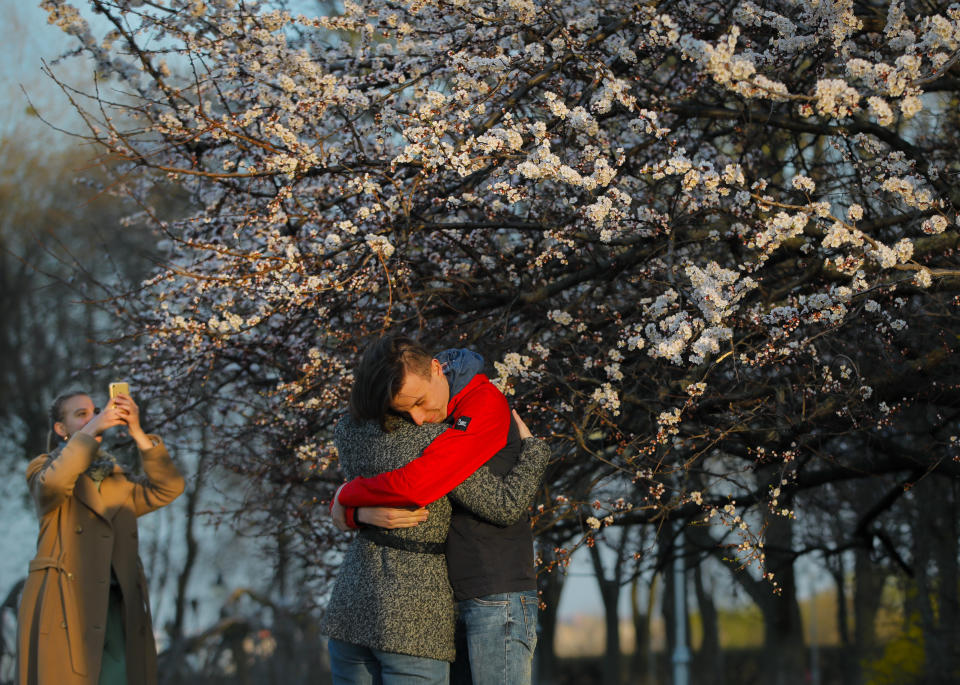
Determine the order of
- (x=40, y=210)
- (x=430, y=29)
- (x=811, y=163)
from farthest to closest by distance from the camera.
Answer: (x=40, y=210) → (x=811, y=163) → (x=430, y=29)

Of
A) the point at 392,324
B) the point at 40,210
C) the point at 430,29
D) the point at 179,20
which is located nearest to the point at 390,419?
the point at 392,324

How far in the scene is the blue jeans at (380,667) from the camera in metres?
3.22

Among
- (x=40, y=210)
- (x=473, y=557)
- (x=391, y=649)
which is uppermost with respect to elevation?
(x=40, y=210)

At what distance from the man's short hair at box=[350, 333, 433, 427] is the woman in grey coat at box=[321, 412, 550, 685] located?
104 millimetres

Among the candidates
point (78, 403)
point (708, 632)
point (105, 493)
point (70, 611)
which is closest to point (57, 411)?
point (78, 403)

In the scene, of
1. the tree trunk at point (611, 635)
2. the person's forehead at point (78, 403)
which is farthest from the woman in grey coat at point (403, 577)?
the tree trunk at point (611, 635)

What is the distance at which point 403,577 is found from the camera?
3.28 metres

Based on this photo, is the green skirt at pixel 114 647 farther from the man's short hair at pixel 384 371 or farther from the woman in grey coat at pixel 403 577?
the man's short hair at pixel 384 371

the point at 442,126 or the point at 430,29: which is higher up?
the point at 430,29

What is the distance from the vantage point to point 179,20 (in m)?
6.54

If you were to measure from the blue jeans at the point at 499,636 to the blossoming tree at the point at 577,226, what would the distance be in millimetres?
1658

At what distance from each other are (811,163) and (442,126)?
3.02 m

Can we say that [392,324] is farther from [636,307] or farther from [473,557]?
[473,557]

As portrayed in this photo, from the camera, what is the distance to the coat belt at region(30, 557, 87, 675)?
4.65 metres
